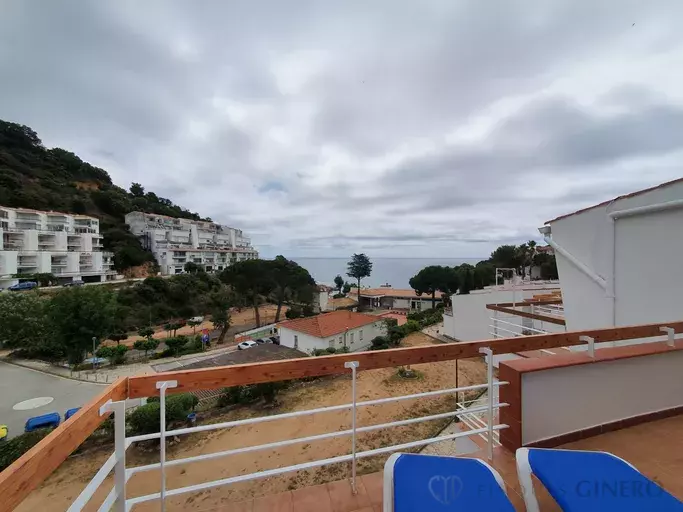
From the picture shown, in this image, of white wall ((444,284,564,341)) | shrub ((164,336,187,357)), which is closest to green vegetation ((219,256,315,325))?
shrub ((164,336,187,357))

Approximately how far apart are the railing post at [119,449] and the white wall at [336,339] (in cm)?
1700

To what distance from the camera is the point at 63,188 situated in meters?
46.0

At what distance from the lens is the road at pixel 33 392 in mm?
11438

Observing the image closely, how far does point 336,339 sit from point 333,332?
470 millimetres

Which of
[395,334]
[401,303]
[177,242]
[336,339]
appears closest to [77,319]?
[336,339]

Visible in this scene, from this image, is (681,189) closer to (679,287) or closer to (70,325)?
(679,287)

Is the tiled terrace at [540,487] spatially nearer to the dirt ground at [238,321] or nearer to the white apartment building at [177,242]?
the dirt ground at [238,321]

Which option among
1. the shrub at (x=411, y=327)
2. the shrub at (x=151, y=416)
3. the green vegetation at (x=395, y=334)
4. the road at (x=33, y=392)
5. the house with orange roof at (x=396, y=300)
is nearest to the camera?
the shrub at (x=151, y=416)

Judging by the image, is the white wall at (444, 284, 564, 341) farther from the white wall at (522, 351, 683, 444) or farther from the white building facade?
the white wall at (522, 351, 683, 444)

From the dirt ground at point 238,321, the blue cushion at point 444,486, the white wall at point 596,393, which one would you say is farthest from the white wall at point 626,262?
the dirt ground at point 238,321

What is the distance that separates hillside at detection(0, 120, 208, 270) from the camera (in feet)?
133

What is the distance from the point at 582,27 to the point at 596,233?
3320 millimetres

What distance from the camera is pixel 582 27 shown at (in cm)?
483

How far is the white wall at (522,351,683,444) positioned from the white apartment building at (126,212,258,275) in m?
48.3
